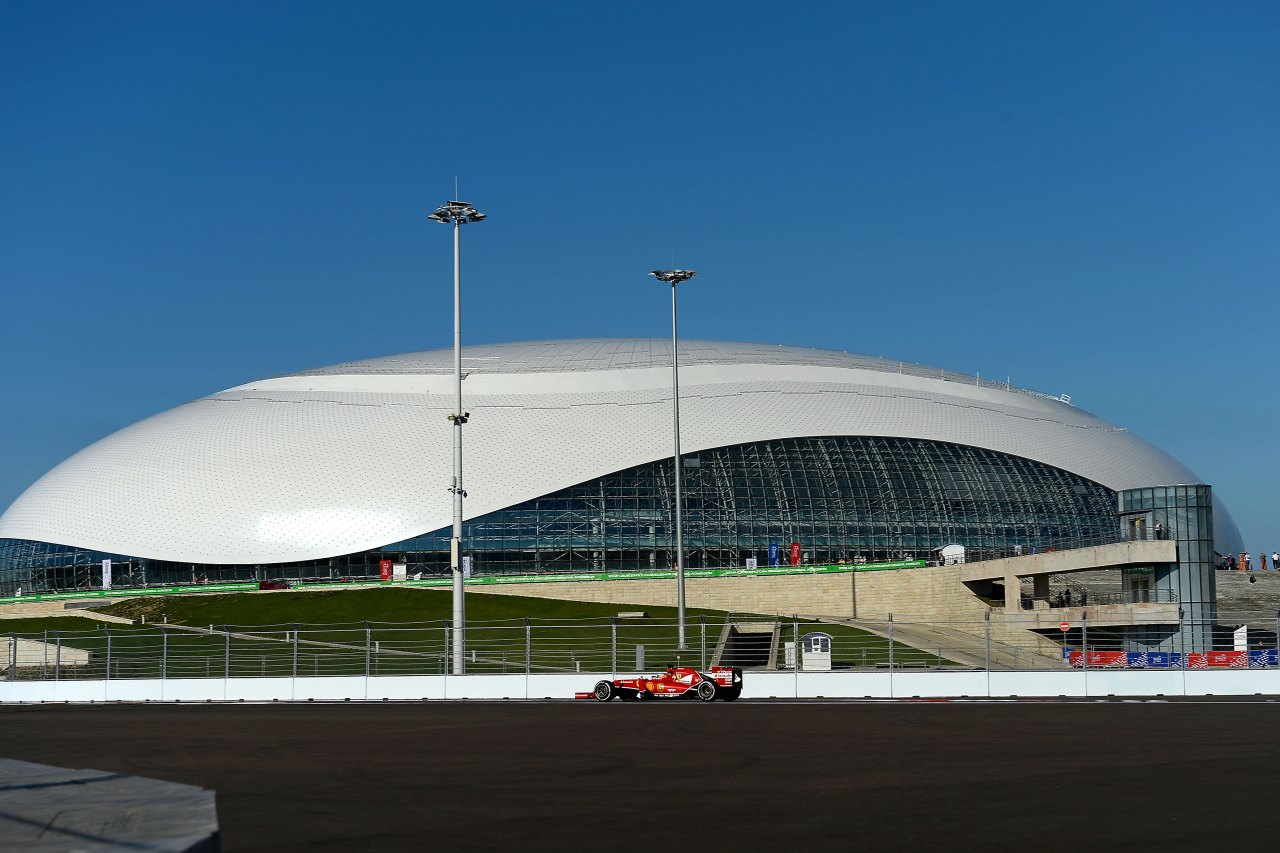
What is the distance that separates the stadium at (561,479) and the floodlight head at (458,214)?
30068mm

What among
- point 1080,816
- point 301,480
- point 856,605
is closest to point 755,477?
point 856,605

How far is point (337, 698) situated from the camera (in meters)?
37.8

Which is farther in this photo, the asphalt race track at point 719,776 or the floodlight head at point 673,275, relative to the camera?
the floodlight head at point 673,275

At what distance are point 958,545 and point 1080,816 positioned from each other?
214 ft

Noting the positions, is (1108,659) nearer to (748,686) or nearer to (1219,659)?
(1219,659)

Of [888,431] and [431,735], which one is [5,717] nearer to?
[431,735]

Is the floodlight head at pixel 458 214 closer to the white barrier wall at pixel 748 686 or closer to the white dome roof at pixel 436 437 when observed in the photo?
the white barrier wall at pixel 748 686

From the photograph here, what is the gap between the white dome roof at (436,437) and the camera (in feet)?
247

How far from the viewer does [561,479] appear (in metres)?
74.8

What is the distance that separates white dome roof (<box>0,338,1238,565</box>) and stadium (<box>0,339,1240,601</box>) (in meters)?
0.15

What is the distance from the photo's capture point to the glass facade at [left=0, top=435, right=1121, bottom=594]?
73.8 meters

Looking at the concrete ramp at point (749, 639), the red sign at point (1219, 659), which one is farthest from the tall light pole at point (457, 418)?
the red sign at point (1219, 659)

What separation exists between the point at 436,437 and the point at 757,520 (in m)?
17.6

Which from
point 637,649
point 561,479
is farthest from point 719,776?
point 561,479
